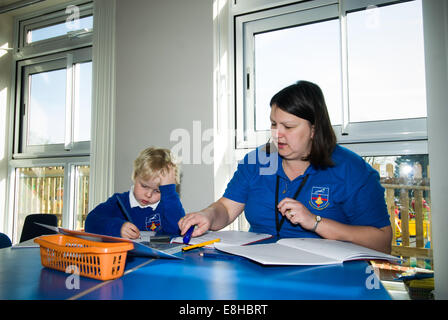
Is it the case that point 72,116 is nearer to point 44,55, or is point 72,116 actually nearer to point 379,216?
point 44,55

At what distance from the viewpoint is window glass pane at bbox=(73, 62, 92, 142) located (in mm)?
2969

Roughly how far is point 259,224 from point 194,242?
0.43m

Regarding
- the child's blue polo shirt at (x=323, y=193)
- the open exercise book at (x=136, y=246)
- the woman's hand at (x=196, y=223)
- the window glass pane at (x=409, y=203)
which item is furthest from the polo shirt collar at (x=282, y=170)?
the window glass pane at (x=409, y=203)

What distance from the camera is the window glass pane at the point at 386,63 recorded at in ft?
6.23

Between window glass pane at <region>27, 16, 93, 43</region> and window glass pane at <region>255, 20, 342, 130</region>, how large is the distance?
5.67 ft

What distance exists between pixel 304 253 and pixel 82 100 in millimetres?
2805

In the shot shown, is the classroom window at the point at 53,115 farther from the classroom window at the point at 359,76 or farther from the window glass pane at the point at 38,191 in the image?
the classroom window at the point at 359,76

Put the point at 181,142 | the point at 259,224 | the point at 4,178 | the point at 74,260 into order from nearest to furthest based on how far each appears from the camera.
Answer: the point at 74,260 < the point at 259,224 < the point at 181,142 < the point at 4,178

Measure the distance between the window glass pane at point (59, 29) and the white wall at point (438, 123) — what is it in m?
2.73

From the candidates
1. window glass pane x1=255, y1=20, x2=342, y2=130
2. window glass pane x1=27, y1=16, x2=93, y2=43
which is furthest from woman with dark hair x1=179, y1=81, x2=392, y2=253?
window glass pane x1=27, y1=16, x2=93, y2=43

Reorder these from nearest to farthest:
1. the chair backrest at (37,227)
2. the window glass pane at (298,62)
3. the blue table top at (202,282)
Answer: the blue table top at (202,282)
the chair backrest at (37,227)
the window glass pane at (298,62)

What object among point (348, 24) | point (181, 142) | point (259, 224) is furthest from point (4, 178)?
point (348, 24)

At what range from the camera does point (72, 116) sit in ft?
9.89

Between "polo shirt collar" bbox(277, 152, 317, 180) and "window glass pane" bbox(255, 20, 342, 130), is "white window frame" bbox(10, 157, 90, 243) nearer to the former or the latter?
"window glass pane" bbox(255, 20, 342, 130)
